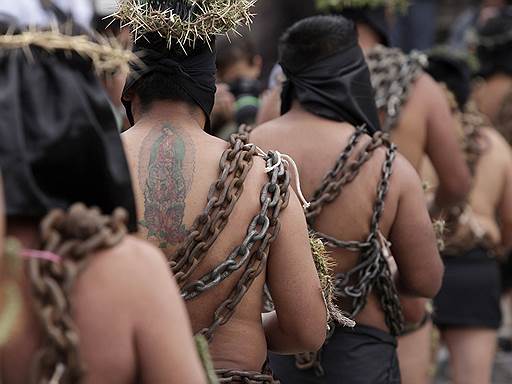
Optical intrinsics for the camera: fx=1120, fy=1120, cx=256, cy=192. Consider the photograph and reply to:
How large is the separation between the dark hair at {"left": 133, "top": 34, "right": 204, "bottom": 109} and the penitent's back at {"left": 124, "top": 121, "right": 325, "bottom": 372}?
11cm

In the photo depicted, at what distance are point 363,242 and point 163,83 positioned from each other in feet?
3.69

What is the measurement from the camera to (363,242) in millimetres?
4238

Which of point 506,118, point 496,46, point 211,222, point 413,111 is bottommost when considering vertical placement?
point 506,118

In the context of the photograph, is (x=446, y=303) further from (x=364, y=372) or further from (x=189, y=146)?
(x=189, y=146)

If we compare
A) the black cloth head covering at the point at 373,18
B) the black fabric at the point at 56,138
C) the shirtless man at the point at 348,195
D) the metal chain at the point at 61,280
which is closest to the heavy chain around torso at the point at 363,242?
the shirtless man at the point at 348,195

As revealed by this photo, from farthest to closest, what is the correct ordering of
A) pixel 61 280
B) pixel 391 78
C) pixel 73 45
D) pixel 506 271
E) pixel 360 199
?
pixel 506 271, pixel 391 78, pixel 360 199, pixel 73 45, pixel 61 280

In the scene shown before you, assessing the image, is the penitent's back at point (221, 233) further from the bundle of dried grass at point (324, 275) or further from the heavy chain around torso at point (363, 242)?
the heavy chain around torso at point (363, 242)

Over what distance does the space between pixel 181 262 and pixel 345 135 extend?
121 centimetres

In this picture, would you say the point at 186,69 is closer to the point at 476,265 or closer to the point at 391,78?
the point at 391,78

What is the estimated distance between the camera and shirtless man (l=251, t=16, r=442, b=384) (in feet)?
13.8

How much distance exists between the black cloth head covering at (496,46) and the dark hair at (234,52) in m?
1.97

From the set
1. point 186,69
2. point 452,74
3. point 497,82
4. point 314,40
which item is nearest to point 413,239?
point 314,40

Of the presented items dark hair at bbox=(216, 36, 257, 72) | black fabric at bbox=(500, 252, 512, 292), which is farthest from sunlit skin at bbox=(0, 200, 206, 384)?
black fabric at bbox=(500, 252, 512, 292)

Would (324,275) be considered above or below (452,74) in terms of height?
above
